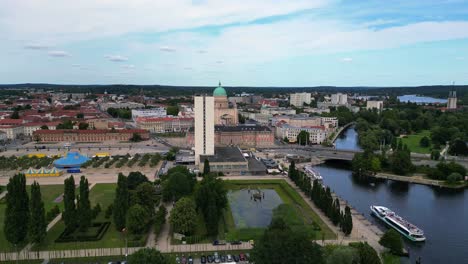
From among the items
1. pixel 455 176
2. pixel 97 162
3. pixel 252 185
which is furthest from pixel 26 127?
pixel 455 176

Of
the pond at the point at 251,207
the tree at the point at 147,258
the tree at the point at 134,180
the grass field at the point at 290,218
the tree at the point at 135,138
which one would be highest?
the tree at the point at 147,258

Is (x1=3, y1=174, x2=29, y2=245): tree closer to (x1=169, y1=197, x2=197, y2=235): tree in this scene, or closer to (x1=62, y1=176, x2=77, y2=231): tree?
(x1=62, y1=176, x2=77, y2=231): tree

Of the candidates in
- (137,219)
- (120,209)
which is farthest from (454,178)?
(120,209)

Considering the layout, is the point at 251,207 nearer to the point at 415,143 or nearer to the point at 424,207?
the point at 424,207

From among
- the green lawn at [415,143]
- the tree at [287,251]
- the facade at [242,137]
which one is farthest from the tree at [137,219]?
the green lawn at [415,143]

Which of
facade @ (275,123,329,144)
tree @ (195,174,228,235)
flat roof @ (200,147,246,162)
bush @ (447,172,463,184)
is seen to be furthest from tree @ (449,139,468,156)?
tree @ (195,174,228,235)

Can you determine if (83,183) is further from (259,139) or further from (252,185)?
(259,139)

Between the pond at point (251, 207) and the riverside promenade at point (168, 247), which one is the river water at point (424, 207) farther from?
the pond at point (251, 207)
